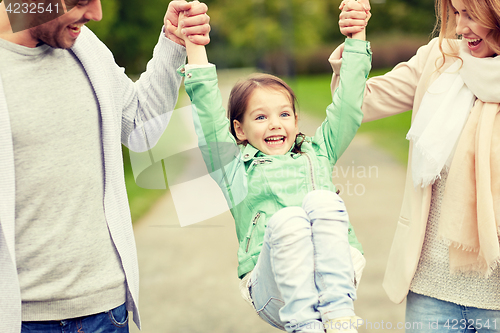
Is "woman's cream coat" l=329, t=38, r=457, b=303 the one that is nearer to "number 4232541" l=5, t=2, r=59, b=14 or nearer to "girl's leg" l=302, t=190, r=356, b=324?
"girl's leg" l=302, t=190, r=356, b=324

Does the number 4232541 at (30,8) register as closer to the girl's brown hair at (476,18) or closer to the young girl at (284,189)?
the young girl at (284,189)

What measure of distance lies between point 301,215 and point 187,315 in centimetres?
268

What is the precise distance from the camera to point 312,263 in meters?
1.68

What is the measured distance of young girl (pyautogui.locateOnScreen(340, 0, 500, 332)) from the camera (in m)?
1.86

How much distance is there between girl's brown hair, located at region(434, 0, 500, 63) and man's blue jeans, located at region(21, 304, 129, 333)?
1.44m

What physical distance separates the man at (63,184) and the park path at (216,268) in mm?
919

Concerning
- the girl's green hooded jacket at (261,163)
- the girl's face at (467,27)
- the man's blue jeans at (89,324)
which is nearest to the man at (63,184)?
the man's blue jeans at (89,324)

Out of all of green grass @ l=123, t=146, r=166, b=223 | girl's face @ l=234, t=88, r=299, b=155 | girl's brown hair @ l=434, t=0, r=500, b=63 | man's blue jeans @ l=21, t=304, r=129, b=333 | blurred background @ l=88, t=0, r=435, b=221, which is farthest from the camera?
blurred background @ l=88, t=0, r=435, b=221

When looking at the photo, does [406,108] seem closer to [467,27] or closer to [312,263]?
[467,27]

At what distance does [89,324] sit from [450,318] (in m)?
1.24

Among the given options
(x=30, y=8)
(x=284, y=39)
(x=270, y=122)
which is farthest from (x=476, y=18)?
(x=284, y=39)

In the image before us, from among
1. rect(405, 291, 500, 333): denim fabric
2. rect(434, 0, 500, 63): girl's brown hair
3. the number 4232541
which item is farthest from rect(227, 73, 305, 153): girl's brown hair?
the number 4232541

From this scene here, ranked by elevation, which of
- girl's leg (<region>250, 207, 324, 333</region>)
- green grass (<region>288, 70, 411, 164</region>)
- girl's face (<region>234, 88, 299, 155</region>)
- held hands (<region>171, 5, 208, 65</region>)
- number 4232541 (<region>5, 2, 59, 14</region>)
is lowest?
green grass (<region>288, 70, 411, 164</region>)

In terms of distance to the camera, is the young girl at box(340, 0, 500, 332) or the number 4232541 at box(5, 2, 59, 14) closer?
the number 4232541 at box(5, 2, 59, 14)
